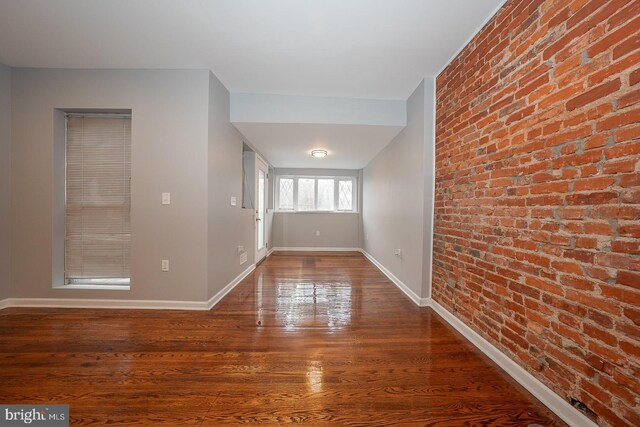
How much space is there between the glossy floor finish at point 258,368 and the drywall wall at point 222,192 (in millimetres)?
526

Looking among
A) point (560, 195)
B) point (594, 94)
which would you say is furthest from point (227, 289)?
point (594, 94)

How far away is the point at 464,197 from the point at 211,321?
2600 millimetres

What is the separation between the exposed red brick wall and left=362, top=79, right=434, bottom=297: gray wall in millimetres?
607

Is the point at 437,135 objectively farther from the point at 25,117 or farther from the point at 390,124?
the point at 25,117

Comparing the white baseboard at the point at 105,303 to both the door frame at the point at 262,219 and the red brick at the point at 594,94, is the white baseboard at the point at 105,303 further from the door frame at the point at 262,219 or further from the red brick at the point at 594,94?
the red brick at the point at 594,94

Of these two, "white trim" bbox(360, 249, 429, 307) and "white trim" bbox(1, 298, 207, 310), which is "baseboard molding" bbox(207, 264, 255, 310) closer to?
"white trim" bbox(1, 298, 207, 310)

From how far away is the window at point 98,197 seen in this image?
2.75m

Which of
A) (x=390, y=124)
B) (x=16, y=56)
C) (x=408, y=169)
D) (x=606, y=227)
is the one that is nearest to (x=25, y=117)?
(x=16, y=56)

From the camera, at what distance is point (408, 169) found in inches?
125

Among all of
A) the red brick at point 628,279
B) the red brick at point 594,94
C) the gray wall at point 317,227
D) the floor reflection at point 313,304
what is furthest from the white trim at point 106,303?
the gray wall at point 317,227

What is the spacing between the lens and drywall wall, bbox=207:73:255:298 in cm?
271

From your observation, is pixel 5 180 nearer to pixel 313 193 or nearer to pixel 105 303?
pixel 105 303

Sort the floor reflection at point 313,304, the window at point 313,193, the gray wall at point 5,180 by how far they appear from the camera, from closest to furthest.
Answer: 1. the floor reflection at point 313,304
2. the gray wall at point 5,180
3. the window at point 313,193

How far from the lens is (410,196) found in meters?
3.09
